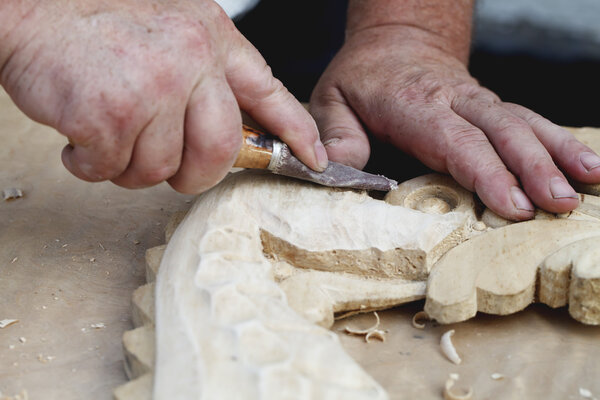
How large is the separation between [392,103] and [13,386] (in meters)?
1.35

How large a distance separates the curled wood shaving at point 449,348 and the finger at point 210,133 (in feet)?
2.06

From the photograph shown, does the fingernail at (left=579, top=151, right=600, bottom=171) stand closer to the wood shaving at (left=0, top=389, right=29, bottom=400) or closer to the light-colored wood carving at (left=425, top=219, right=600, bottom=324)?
the light-colored wood carving at (left=425, top=219, right=600, bottom=324)

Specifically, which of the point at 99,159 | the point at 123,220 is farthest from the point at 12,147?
the point at 99,159

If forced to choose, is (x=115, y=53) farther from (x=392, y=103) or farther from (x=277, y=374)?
(x=392, y=103)

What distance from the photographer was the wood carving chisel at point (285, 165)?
144cm

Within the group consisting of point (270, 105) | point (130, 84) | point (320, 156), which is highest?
point (130, 84)

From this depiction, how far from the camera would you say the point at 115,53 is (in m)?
1.18

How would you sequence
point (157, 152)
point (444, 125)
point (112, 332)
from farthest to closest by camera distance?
point (444, 125) < point (112, 332) < point (157, 152)

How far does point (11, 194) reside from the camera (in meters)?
1.98

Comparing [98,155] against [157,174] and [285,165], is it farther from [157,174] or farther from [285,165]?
[285,165]

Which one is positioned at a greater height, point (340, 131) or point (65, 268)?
point (340, 131)

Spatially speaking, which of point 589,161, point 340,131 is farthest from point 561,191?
point 340,131

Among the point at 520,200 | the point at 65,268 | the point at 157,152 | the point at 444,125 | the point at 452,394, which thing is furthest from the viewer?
the point at 444,125

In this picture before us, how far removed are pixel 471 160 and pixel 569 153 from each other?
11.2 inches
